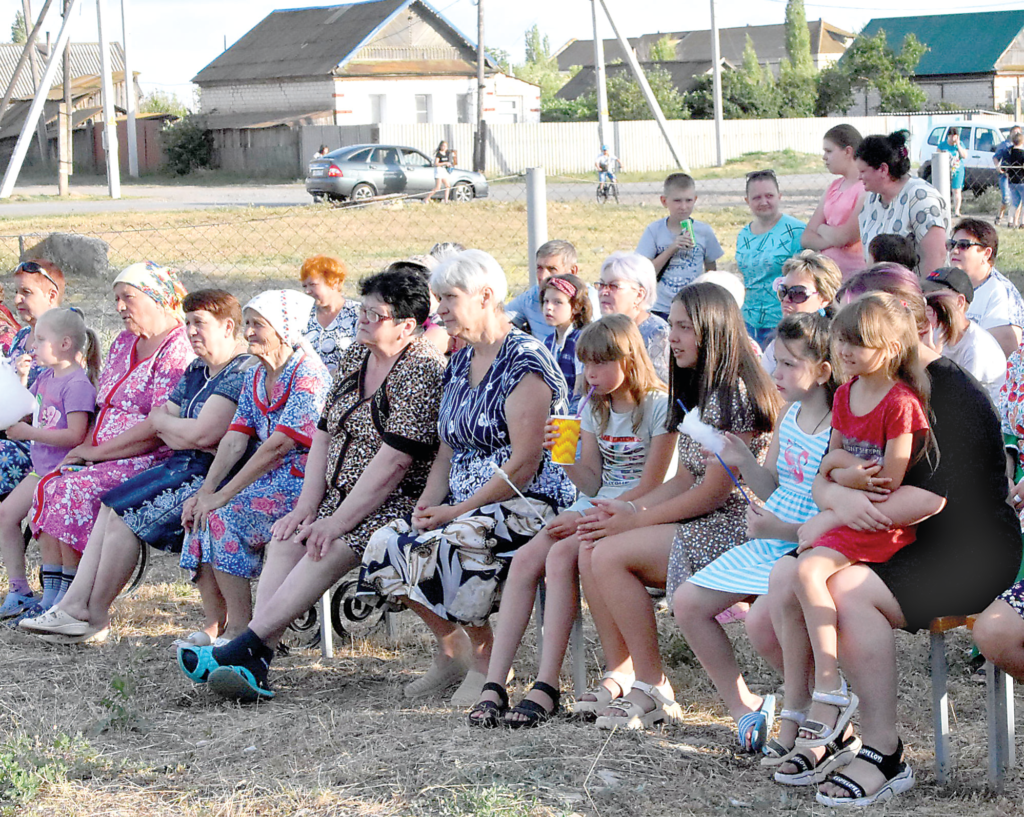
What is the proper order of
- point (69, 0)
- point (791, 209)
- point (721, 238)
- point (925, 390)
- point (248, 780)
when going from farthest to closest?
point (69, 0) < point (791, 209) < point (721, 238) < point (248, 780) < point (925, 390)

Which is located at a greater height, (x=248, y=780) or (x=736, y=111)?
(x=736, y=111)

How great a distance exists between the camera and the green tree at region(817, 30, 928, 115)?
1843 inches

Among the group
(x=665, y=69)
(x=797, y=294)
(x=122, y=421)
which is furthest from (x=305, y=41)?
(x=797, y=294)

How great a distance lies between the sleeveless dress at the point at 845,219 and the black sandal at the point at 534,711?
9.95 ft

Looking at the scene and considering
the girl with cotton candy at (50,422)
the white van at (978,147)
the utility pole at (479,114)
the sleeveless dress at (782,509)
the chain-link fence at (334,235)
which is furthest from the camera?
the utility pole at (479,114)

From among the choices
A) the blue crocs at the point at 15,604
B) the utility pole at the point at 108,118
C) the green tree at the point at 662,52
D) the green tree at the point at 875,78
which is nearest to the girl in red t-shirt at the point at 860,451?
the blue crocs at the point at 15,604

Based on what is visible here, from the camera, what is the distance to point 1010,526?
319 centimetres

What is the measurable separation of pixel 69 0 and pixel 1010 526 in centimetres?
2563

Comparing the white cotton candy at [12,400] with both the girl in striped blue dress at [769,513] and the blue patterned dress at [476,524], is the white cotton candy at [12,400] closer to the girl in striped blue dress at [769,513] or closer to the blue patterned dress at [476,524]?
the blue patterned dress at [476,524]

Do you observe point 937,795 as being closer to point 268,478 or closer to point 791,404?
point 791,404

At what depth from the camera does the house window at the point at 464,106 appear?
46.4 meters

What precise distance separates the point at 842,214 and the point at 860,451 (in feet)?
10.2

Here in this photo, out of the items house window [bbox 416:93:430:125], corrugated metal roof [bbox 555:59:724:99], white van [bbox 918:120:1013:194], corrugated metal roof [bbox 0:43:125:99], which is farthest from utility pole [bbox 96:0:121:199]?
corrugated metal roof [bbox 0:43:125:99]

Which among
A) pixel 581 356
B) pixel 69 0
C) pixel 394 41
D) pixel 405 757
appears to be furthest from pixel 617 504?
pixel 394 41
